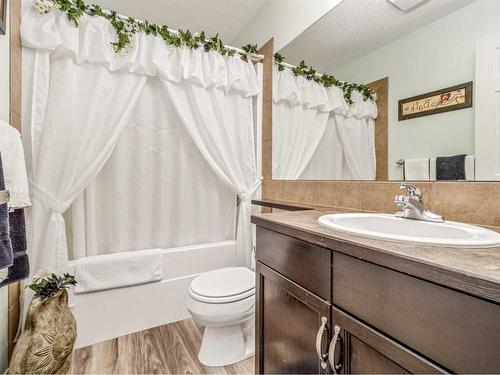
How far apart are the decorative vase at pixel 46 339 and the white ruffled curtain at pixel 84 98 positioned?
9.9 inches

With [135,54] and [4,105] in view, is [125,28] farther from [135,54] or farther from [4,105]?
[4,105]

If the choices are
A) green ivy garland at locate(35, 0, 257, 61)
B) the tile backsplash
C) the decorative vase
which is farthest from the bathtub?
green ivy garland at locate(35, 0, 257, 61)

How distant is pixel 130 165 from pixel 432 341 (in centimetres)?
177

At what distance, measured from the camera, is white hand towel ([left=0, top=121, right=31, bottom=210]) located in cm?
104

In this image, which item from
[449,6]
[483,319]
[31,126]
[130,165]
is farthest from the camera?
[130,165]

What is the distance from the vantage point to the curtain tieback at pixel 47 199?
141 cm

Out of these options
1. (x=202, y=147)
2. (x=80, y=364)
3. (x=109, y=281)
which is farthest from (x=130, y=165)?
(x=80, y=364)

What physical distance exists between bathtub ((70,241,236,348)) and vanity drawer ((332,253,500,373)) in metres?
1.43

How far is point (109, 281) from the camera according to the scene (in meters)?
1.61

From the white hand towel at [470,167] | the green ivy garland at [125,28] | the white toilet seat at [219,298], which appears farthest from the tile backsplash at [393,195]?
the green ivy garland at [125,28]

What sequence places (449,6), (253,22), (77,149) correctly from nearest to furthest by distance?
(449,6), (77,149), (253,22)

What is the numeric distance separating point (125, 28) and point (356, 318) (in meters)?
1.94

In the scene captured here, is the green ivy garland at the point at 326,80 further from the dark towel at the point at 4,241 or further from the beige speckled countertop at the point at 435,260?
the dark towel at the point at 4,241

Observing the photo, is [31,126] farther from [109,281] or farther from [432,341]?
[432,341]
